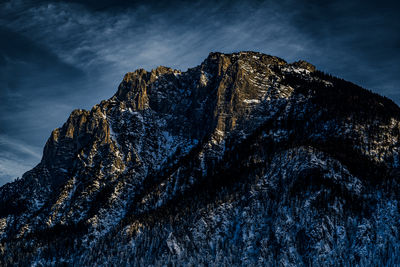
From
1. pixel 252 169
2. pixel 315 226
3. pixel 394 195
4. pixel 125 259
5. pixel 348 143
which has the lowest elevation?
pixel 125 259

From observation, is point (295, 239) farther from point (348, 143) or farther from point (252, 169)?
point (348, 143)

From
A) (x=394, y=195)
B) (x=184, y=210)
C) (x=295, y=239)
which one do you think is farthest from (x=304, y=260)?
(x=184, y=210)

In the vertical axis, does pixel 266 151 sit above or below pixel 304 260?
above

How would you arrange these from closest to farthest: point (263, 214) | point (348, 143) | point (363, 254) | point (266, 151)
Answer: point (363, 254) → point (263, 214) → point (348, 143) → point (266, 151)

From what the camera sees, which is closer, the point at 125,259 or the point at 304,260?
the point at 304,260

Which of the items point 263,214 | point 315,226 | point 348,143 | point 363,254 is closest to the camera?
point 363,254

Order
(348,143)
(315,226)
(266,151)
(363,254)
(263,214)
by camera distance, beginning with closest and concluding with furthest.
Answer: (363,254)
(315,226)
(263,214)
(348,143)
(266,151)

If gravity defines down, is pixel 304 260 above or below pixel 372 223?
below

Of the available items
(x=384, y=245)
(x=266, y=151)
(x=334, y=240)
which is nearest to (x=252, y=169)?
(x=266, y=151)

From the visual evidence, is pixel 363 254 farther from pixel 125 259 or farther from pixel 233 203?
pixel 125 259

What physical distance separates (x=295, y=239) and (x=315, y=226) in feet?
24.8

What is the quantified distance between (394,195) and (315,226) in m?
27.4

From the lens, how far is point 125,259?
17900 cm

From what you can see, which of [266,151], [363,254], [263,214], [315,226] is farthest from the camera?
[266,151]
